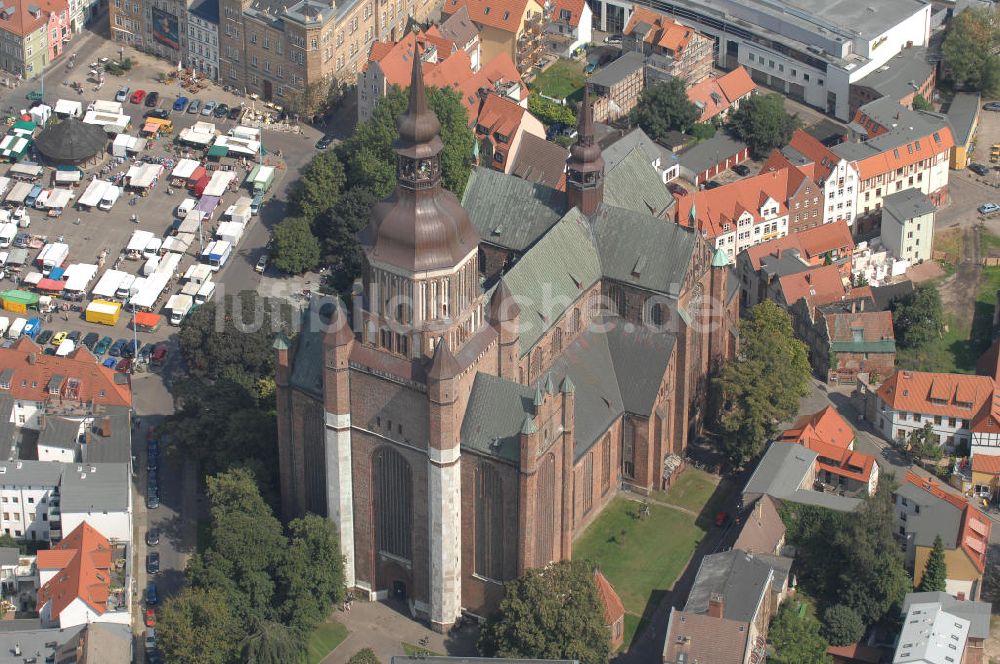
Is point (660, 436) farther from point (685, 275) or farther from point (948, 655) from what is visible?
point (948, 655)

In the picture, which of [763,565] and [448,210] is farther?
[763,565]

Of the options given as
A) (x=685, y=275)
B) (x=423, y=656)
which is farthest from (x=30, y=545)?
(x=685, y=275)

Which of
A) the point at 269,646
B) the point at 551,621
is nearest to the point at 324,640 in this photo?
the point at 269,646

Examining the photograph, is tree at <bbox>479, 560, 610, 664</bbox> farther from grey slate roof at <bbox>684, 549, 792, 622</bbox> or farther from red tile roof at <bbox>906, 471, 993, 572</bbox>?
red tile roof at <bbox>906, 471, 993, 572</bbox>

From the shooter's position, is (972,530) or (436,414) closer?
(436,414)

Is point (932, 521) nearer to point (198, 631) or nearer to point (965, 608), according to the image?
point (965, 608)

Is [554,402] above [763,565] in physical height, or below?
above

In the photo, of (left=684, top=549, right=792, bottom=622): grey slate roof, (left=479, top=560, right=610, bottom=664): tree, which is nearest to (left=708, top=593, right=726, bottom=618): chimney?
(left=684, top=549, right=792, bottom=622): grey slate roof
